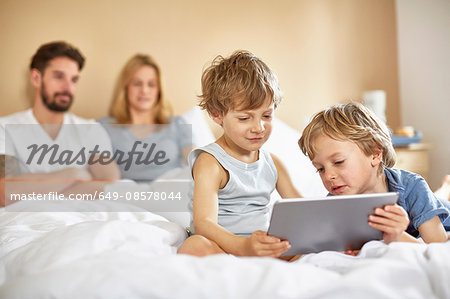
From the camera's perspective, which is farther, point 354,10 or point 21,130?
point 354,10

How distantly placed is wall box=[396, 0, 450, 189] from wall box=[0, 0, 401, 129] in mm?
99

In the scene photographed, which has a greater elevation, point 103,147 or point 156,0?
point 156,0

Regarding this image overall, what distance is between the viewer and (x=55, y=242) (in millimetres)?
1010

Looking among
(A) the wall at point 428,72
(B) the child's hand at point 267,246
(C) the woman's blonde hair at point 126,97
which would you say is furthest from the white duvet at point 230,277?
(A) the wall at point 428,72

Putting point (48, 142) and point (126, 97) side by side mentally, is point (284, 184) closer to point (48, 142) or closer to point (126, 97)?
point (48, 142)

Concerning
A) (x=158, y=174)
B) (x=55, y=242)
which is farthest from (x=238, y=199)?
(x=158, y=174)

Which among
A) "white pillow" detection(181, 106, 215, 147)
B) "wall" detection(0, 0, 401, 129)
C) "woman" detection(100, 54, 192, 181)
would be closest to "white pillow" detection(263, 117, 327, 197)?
"white pillow" detection(181, 106, 215, 147)

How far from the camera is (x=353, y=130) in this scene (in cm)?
127

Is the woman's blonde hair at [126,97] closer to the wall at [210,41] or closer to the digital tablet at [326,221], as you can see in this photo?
the wall at [210,41]

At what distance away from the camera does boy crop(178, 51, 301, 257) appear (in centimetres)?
125

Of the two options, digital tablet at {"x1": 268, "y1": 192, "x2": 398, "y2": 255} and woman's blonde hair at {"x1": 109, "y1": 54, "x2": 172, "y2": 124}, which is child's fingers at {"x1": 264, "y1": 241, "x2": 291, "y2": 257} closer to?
digital tablet at {"x1": 268, "y1": 192, "x2": 398, "y2": 255}

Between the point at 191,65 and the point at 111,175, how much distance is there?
3.32 ft

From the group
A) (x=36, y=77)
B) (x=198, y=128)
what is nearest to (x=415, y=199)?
(x=198, y=128)

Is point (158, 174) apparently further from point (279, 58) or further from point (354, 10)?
point (354, 10)
